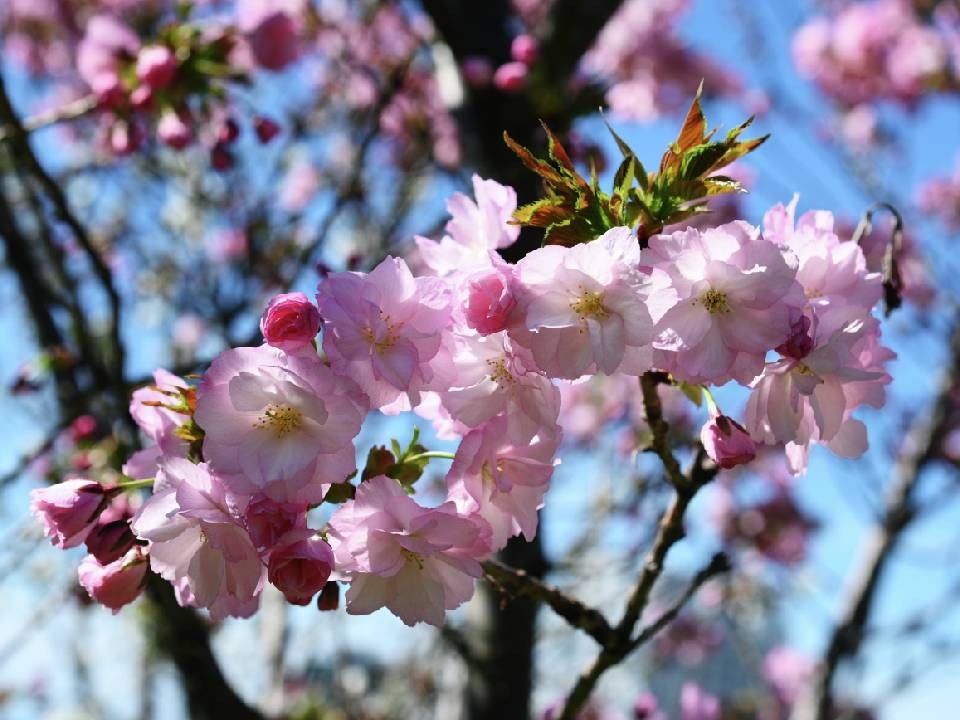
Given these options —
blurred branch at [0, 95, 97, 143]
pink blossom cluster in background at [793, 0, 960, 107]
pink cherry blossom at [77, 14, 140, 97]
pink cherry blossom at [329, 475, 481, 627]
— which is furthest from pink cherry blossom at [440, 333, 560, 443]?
pink blossom cluster in background at [793, 0, 960, 107]

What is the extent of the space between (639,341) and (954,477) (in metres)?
3.71

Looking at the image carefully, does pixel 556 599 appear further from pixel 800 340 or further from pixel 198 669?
pixel 198 669

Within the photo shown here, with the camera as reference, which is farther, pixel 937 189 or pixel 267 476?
pixel 937 189

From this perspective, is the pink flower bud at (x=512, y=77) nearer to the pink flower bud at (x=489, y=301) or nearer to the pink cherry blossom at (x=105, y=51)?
the pink cherry blossom at (x=105, y=51)

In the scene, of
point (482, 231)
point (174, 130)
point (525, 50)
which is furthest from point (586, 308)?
point (525, 50)

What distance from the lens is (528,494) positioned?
1.07 m

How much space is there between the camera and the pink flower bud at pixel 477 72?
2904 mm

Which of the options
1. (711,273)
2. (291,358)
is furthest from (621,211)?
(291,358)

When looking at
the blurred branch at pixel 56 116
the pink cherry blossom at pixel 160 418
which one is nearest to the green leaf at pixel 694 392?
the pink cherry blossom at pixel 160 418

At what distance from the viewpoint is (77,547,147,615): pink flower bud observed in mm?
1079

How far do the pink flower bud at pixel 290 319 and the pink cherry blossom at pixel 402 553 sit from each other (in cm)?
19

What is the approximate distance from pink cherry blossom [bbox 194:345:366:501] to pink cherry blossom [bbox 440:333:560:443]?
0.11 meters

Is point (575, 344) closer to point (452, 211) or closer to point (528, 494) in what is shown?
point (528, 494)

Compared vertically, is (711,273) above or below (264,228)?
above
